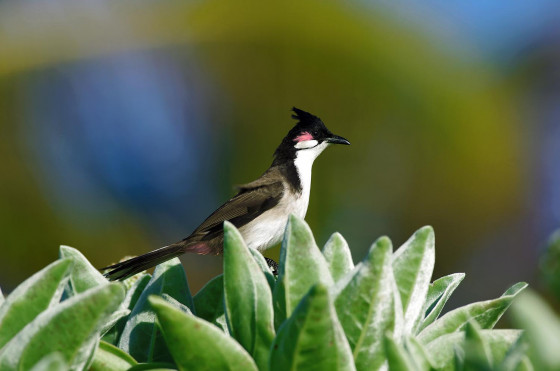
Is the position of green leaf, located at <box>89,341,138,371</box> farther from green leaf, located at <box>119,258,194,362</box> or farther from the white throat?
the white throat

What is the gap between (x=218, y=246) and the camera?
5.08m

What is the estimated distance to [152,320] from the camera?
1.43 meters

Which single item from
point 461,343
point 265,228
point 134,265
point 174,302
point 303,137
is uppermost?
point 303,137

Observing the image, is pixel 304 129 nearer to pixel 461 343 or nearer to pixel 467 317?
pixel 467 317

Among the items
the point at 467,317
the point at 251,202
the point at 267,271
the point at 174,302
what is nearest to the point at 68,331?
the point at 174,302

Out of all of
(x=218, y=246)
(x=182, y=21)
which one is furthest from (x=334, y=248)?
(x=182, y=21)

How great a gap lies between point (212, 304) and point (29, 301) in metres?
0.49

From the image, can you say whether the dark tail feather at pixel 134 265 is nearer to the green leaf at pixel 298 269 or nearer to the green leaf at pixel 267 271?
the green leaf at pixel 267 271

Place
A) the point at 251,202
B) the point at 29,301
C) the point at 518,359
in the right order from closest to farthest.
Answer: the point at 518,359, the point at 29,301, the point at 251,202

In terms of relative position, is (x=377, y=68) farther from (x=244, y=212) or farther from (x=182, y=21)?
(x=244, y=212)

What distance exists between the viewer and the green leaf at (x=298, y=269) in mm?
1200

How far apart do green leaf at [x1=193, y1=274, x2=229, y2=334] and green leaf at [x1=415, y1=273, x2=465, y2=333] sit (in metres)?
0.42

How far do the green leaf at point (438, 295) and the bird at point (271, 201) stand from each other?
2.93 metres

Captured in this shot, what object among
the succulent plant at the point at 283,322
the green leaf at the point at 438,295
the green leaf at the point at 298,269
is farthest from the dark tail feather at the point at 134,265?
the green leaf at the point at 298,269
